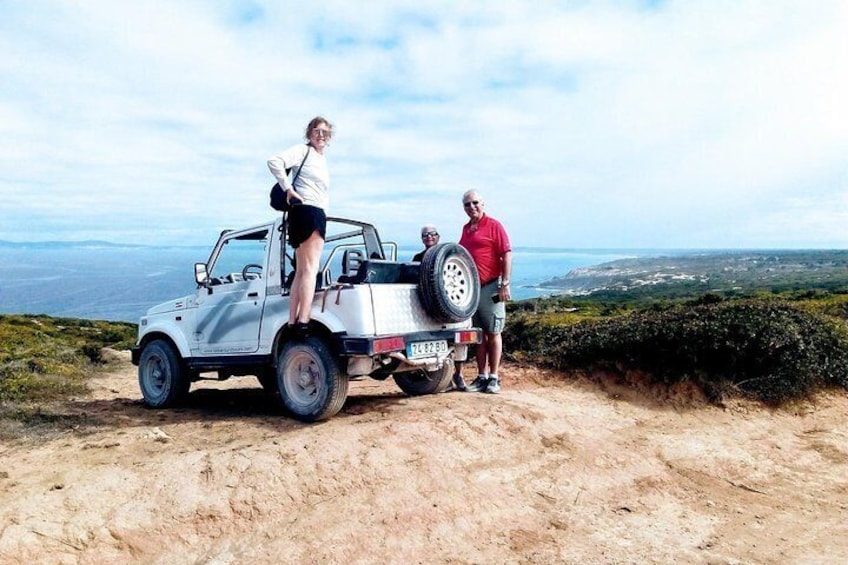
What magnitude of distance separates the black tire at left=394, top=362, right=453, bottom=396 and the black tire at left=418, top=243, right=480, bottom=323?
1036mm

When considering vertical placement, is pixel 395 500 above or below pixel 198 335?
below

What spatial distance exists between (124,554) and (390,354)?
279 cm

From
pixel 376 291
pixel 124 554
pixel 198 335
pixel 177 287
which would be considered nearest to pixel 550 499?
pixel 376 291

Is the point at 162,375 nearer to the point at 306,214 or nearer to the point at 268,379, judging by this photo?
the point at 268,379

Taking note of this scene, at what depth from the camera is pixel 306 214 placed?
235 inches

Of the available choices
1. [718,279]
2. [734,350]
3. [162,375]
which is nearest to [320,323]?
[162,375]

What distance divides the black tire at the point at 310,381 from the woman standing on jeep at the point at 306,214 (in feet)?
0.95

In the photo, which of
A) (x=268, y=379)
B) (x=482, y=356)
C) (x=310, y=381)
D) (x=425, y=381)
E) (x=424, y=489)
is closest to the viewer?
(x=424, y=489)

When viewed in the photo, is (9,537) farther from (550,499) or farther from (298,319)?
(550,499)

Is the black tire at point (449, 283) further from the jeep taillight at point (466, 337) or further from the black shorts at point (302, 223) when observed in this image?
the black shorts at point (302, 223)

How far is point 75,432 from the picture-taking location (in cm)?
648

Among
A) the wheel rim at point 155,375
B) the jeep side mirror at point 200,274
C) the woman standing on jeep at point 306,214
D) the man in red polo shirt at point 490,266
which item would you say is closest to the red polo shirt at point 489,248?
the man in red polo shirt at point 490,266

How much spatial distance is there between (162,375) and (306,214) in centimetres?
345

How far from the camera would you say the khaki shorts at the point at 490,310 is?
295 inches
